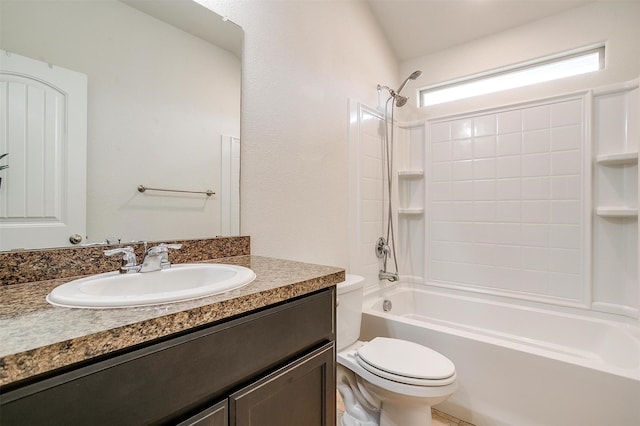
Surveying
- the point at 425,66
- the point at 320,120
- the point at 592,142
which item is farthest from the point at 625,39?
the point at 320,120

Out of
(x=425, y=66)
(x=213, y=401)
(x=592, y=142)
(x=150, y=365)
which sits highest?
(x=425, y=66)

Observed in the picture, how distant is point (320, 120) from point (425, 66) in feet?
4.58

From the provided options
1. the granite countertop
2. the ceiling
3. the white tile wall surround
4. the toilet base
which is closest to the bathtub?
the white tile wall surround

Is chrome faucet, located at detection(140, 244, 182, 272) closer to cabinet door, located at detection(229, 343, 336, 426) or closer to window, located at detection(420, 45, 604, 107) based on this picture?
cabinet door, located at detection(229, 343, 336, 426)

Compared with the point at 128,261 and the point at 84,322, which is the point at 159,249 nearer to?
the point at 128,261

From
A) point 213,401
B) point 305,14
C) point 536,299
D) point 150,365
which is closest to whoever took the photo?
point 150,365

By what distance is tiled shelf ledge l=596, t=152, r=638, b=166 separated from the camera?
1786 mm

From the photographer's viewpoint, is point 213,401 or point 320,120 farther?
point 320,120

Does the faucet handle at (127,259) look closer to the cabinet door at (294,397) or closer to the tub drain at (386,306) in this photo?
the cabinet door at (294,397)

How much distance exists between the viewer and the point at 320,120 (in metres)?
1.86

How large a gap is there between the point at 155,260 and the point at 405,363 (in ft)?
3.79

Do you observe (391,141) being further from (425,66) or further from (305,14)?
(305,14)

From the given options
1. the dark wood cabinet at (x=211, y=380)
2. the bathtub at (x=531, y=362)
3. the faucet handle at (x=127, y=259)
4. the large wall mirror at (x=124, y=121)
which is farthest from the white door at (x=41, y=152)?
the bathtub at (x=531, y=362)

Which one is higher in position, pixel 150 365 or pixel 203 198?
pixel 203 198
